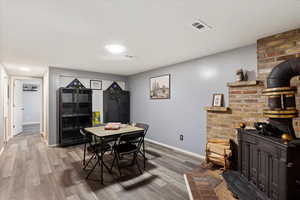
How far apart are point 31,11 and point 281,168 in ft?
9.84

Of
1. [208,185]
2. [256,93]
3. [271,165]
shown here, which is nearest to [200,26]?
[256,93]

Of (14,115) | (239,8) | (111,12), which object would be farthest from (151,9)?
(14,115)

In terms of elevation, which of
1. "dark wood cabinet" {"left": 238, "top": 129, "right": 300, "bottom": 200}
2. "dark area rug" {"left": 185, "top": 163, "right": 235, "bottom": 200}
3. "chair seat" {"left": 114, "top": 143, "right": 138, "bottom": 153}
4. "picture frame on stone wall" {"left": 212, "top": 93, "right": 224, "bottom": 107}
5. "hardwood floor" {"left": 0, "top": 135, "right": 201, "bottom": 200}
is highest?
"picture frame on stone wall" {"left": 212, "top": 93, "right": 224, "bottom": 107}

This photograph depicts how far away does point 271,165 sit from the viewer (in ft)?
4.72

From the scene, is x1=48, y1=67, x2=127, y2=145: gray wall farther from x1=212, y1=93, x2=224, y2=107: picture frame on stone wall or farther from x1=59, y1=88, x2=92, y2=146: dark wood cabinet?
x1=212, y1=93, x2=224, y2=107: picture frame on stone wall

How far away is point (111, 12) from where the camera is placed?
1523 millimetres

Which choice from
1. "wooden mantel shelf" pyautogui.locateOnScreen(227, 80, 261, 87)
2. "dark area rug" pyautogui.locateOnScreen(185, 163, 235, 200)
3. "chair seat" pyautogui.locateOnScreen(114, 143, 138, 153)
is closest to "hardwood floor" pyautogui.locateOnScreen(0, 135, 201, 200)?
"dark area rug" pyautogui.locateOnScreen(185, 163, 235, 200)

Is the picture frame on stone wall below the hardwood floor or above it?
above

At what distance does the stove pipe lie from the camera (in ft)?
5.02

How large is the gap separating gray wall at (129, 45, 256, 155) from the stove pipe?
0.82 meters

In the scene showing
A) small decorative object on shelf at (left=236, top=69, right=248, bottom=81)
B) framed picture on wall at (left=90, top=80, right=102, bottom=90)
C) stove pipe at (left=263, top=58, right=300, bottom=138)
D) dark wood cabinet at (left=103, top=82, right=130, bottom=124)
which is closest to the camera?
stove pipe at (left=263, top=58, right=300, bottom=138)

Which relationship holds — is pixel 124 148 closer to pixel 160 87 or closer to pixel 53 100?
pixel 160 87

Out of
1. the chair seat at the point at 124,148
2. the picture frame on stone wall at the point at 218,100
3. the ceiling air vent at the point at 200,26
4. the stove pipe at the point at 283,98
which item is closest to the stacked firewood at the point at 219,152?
the picture frame on stone wall at the point at 218,100

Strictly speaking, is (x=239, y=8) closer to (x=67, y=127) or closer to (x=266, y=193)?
(x=266, y=193)
